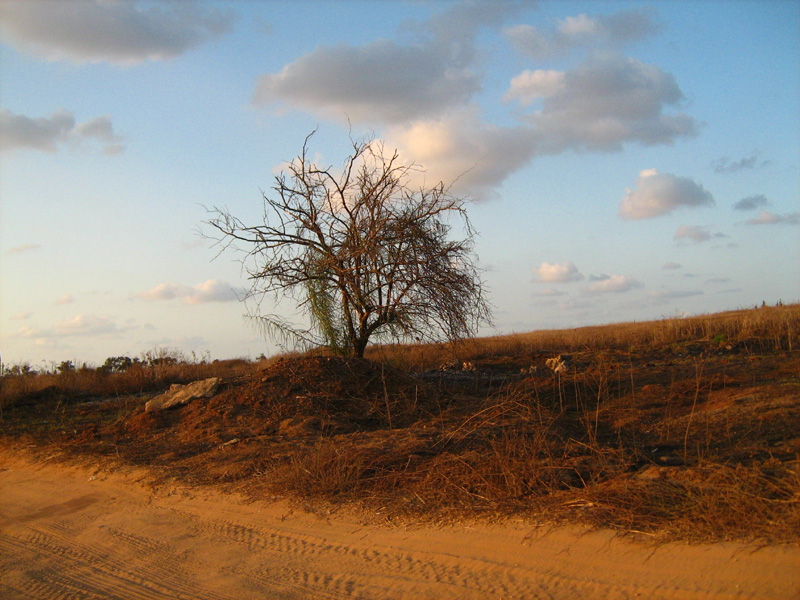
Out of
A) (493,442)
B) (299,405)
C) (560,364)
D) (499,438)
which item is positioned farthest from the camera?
(560,364)

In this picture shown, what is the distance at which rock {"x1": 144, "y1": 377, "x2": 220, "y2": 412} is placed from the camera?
38.9ft

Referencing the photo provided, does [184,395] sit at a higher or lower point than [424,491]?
higher

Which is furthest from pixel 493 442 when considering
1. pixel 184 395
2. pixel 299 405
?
pixel 184 395

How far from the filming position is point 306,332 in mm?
11828

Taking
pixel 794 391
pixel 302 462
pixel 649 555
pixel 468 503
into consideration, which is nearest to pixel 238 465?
pixel 302 462

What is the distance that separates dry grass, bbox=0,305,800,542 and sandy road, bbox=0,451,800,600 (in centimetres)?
32

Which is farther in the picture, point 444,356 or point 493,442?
point 444,356

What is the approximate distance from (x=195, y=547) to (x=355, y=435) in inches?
116

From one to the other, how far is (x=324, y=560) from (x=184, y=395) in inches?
300

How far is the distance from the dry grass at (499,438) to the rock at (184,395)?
0.37m

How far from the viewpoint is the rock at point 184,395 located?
1184 cm

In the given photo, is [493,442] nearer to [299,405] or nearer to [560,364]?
Answer: [299,405]

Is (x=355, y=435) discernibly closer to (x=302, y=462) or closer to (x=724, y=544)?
(x=302, y=462)

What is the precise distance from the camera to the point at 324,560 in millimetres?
5336
